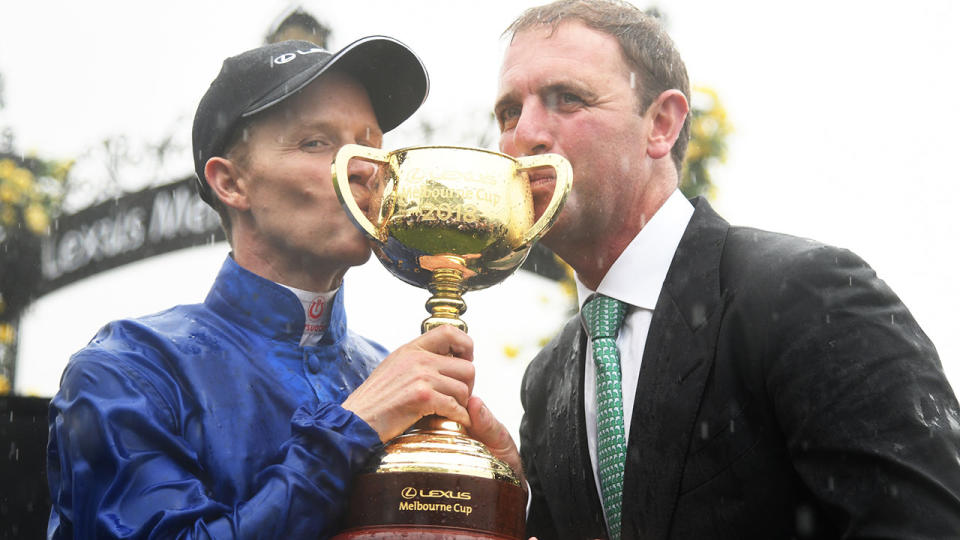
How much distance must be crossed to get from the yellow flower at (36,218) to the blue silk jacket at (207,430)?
8654mm

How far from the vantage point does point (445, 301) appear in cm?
307

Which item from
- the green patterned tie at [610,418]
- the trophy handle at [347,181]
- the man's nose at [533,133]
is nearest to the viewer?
the trophy handle at [347,181]

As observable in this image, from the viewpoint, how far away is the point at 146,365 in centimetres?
302

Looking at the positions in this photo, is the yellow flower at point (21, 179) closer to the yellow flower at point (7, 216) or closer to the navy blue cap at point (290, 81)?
the yellow flower at point (7, 216)

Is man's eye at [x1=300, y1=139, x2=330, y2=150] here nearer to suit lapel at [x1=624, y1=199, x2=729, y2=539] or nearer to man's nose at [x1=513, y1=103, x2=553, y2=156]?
man's nose at [x1=513, y1=103, x2=553, y2=156]

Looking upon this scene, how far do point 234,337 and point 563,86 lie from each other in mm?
1380

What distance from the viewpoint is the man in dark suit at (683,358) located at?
283cm

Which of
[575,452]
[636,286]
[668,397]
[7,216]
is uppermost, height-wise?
[636,286]

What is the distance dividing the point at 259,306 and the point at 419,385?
730 millimetres

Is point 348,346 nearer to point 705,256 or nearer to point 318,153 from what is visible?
point 318,153

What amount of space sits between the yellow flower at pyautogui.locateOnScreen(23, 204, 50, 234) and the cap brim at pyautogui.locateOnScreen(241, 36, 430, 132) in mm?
8594

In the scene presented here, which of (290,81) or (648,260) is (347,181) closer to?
(290,81)

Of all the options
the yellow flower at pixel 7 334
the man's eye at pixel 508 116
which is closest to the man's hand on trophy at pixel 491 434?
the man's eye at pixel 508 116

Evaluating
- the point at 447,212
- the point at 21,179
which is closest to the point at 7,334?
the point at 21,179
